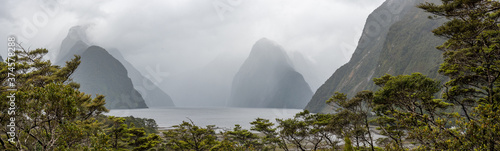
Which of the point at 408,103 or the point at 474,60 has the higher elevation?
the point at 474,60

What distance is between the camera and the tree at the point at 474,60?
8617mm

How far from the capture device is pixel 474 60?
52.6 ft

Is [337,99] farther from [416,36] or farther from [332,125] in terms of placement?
[416,36]

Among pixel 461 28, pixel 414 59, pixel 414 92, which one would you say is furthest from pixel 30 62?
pixel 414 59

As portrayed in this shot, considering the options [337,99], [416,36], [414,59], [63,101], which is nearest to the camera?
[63,101]

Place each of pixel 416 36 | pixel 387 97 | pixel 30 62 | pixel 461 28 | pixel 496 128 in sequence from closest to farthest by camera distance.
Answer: pixel 496 128 → pixel 461 28 → pixel 387 97 → pixel 30 62 → pixel 416 36

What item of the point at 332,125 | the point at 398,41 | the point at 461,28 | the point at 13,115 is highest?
the point at 398,41

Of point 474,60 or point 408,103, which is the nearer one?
point 474,60

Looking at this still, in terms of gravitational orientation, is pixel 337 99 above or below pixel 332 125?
above

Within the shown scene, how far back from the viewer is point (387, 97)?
21422mm

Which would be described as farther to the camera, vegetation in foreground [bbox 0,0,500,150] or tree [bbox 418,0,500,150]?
vegetation in foreground [bbox 0,0,500,150]

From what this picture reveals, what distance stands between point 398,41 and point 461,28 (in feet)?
643

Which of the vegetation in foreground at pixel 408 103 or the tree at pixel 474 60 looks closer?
the tree at pixel 474 60

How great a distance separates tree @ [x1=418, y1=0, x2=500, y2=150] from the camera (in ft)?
28.3
